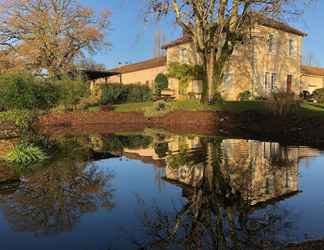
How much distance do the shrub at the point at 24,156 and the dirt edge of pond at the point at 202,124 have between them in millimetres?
8619

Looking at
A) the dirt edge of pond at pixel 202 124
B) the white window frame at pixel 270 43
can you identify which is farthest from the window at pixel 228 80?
the dirt edge of pond at pixel 202 124

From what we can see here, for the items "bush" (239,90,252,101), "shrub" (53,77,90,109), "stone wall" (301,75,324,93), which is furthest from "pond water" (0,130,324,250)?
"stone wall" (301,75,324,93)

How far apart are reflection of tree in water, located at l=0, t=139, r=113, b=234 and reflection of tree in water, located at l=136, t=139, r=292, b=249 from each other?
43.2 inches

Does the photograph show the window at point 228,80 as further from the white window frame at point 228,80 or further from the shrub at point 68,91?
the shrub at point 68,91

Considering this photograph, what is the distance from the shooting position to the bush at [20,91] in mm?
20734

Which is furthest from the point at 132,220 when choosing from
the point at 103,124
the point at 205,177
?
the point at 103,124

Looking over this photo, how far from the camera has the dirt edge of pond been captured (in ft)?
Result: 54.7

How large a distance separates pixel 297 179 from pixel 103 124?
671 inches

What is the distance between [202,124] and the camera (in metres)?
20.8

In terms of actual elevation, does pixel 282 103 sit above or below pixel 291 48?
below

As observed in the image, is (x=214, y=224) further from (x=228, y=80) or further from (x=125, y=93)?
(x=125, y=93)

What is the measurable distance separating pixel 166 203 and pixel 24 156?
17.0ft

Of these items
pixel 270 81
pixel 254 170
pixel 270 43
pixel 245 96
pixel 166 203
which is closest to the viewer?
pixel 166 203

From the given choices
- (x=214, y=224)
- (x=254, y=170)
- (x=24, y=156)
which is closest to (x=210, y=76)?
(x=254, y=170)
